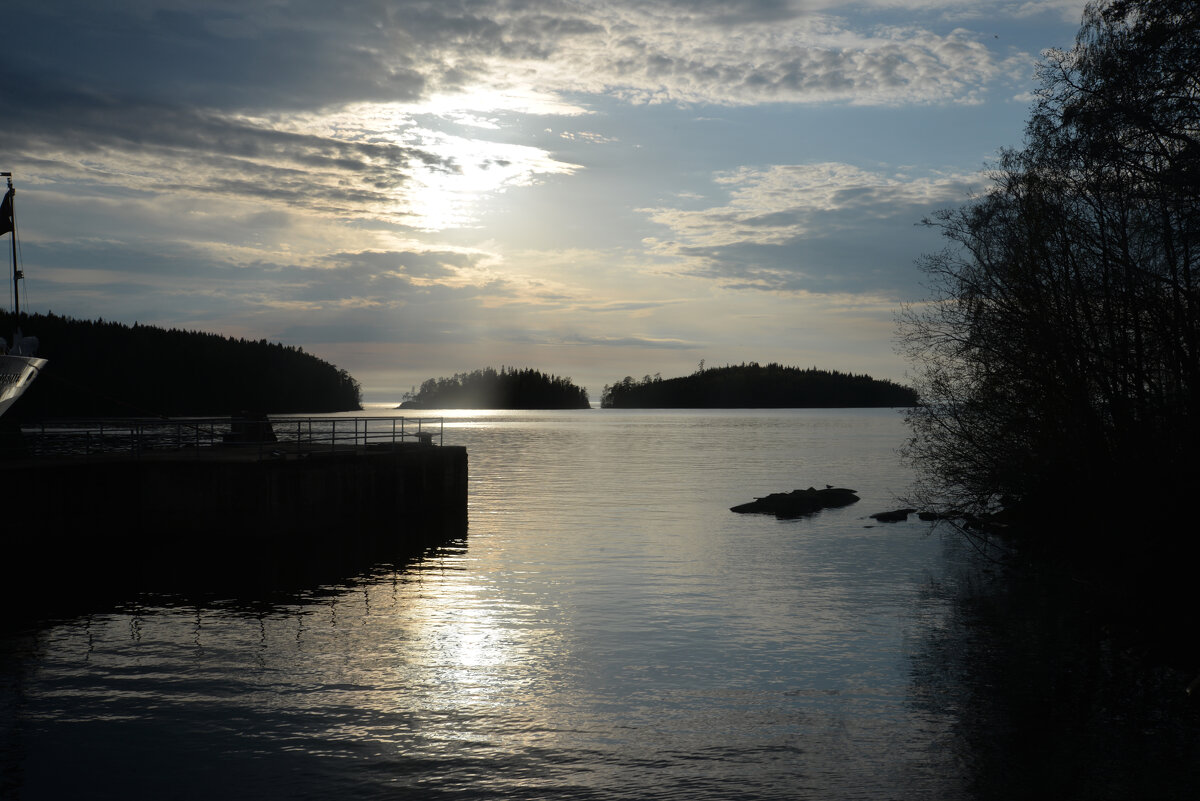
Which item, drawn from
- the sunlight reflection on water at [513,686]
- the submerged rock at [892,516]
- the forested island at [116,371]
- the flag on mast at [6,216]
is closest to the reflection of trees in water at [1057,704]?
the sunlight reflection on water at [513,686]

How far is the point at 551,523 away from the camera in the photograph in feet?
135

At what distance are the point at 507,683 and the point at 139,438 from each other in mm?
22414

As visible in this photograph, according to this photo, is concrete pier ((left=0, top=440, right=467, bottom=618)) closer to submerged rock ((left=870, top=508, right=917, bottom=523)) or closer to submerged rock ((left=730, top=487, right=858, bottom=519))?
submerged rock ((left=730, top=487, right=858, bottom=519))

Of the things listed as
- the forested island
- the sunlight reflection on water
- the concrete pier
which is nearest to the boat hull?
the concrete pier

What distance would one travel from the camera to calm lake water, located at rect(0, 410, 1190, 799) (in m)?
11.8

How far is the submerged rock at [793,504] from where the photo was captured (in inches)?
1793

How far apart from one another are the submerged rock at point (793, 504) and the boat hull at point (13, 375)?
105 feet

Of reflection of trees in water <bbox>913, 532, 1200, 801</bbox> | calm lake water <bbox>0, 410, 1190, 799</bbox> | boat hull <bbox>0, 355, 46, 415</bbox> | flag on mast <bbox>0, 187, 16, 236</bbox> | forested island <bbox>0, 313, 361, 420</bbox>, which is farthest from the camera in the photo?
forested island <bbox>0, 313, 361, 420</bbox>

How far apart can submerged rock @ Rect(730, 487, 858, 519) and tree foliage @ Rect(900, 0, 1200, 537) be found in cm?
1715

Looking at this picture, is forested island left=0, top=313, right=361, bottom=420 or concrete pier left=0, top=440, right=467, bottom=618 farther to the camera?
forested island left=0, top=313, right=361, bottom=420

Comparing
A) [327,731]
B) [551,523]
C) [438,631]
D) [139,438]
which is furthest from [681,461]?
[327,731]

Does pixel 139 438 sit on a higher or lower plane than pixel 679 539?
higher

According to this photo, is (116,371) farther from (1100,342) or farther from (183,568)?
(1100,342)

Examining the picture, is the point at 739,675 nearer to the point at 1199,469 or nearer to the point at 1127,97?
the point at 1199,469
